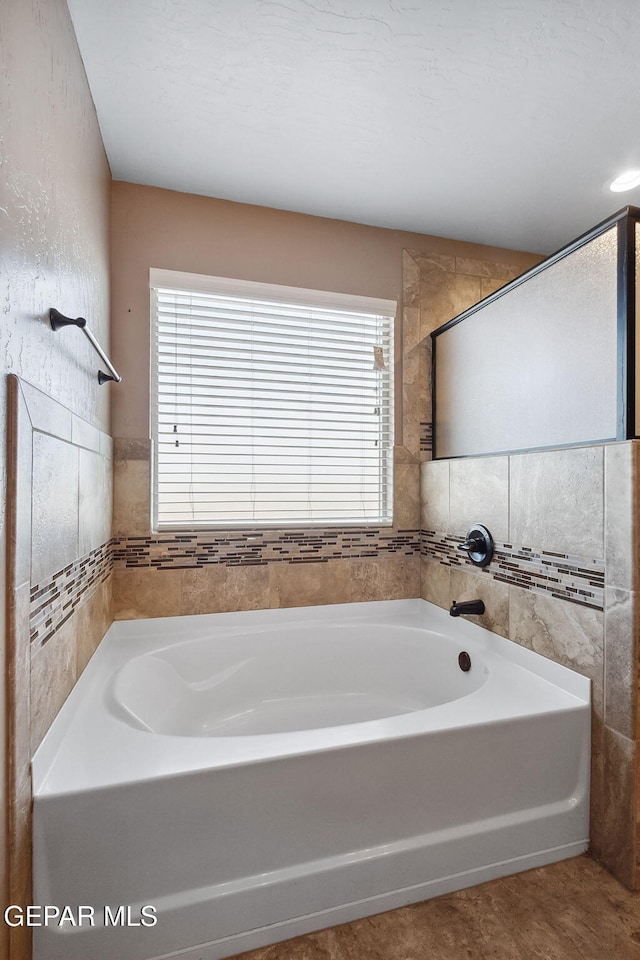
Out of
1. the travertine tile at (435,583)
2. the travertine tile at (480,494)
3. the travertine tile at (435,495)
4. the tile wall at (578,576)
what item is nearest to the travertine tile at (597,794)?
the tile wall at (578,576)

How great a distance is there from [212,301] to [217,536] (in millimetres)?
1122

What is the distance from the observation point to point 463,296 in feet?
8.57

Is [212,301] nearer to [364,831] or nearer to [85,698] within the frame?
[85,698]

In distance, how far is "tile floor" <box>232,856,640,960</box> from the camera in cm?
117

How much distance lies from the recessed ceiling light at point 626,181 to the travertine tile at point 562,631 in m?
1.80

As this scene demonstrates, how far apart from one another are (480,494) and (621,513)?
0.71 metres

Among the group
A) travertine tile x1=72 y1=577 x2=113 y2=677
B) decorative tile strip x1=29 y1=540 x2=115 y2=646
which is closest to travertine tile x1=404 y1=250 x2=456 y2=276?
decorative tile strip x1=29 y1=540 x2=115 y2=646

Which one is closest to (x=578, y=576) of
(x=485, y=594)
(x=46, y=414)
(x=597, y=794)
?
(x=485, y=594)

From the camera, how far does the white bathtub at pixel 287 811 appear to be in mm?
1093

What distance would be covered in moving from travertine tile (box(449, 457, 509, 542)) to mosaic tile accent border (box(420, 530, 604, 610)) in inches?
3.3

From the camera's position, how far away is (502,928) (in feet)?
4.06

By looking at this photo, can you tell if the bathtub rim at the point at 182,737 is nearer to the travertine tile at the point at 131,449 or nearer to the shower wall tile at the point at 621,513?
the shower wall tile at the point at 621,513

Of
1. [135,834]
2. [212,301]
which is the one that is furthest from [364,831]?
[212,301]

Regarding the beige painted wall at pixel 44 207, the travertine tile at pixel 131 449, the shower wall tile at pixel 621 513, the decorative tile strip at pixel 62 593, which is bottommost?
the decorative tile strip at pixel 62 593
